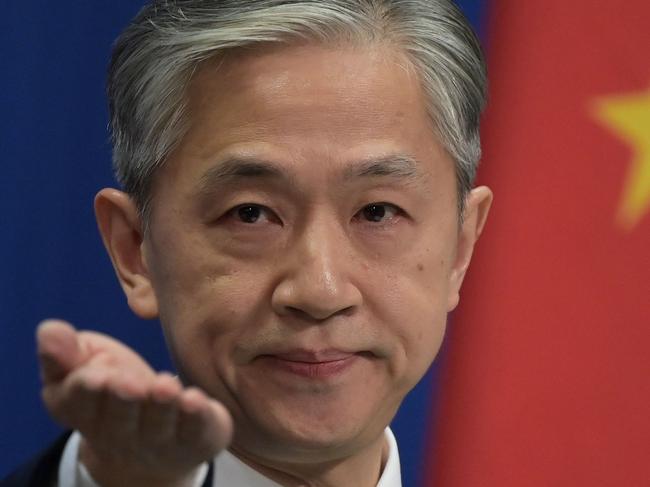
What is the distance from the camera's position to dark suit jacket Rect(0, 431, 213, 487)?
1310 mm

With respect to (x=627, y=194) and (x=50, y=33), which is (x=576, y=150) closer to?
(x=627, y=194)

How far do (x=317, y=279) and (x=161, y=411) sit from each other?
37 centimetres

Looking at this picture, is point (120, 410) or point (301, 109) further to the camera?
point (301, 109)

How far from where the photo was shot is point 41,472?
1319mm

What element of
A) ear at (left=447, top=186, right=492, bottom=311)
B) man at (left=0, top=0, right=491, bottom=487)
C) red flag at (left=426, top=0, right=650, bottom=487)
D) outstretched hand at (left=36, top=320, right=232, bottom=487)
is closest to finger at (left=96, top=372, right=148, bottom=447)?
outstretched hand at (left=36, top=320, right=232, bottom=487)

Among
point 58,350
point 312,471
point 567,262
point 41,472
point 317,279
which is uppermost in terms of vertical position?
point 58,350

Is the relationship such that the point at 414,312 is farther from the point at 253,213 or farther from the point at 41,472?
the point at 41,472

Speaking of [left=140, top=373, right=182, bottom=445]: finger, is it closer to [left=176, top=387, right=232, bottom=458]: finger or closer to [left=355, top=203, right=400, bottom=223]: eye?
[left=176, top=387, right=232, bottom=458]: finger

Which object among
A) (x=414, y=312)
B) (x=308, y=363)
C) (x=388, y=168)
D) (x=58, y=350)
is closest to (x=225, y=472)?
(x=308, y=363)

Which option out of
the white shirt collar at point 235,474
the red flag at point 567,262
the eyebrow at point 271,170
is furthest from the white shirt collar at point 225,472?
the red flag at point 567,262

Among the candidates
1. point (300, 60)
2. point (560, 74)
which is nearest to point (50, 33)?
point (300, 60)

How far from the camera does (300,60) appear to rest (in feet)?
4.80

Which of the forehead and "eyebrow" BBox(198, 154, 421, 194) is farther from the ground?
the forehead

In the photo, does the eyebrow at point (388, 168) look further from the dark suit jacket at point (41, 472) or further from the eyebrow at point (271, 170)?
the dark suit jacket at point (41, 472)
